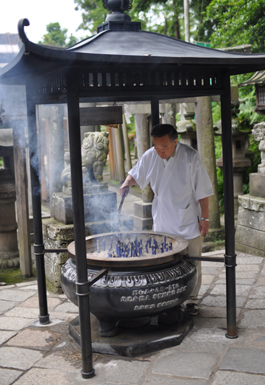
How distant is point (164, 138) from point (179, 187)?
1.71ft

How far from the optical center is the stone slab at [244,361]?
11.1 ft

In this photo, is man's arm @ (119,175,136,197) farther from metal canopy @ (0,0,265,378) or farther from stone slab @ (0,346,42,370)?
stone slab @ (0,346,42,370)

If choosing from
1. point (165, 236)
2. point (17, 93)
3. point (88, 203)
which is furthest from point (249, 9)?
point (165, 236)

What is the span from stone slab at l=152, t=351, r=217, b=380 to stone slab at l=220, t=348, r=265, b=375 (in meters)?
0.11

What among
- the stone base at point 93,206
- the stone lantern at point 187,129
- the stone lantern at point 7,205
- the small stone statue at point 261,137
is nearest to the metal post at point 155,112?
the stone base at point 93,206

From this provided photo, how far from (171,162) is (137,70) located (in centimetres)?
122

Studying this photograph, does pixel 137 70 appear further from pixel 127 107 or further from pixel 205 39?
pixel 205 39

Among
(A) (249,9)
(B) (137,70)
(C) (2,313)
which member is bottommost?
(C) (2,313)

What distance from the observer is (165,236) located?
4418 millimetres

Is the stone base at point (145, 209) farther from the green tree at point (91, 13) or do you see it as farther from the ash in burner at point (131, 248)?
the green tree at point (91, 13)

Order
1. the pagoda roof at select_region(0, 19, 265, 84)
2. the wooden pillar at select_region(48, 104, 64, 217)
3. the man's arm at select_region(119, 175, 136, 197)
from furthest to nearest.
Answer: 1. the wooden pillar at select_region(48, 104, 64, 217)
2. the man's arm at select_region(119, 175, 136, 197)
3. the pagoda roof at select_region(0, 19, 265, 84)

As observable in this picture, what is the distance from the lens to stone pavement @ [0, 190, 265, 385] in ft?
11.0

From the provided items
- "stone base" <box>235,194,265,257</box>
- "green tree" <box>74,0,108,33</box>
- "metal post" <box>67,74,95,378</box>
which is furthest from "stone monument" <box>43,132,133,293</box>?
"green tree" <box>74,0,108,33</box>

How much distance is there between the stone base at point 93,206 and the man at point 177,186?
107cm
